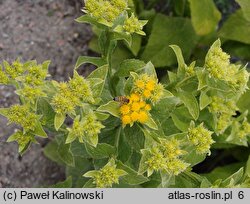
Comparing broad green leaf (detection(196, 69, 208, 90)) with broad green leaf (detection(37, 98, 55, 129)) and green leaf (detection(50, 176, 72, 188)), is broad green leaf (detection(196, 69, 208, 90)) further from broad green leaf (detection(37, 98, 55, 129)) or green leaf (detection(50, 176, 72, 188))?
green leaf (detection(50, 176, 72, 188))

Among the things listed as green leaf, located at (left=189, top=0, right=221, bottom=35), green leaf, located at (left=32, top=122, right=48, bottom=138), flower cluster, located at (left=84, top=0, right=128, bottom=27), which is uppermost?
flower cluster, located at (left=84, top=0, right=128, bottom=27)

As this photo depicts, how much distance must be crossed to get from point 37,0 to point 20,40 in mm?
332

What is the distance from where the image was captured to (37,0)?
3.19 m

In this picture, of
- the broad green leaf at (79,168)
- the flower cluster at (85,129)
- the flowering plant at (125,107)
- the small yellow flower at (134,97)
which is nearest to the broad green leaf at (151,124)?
the flowering plant at (125,107)

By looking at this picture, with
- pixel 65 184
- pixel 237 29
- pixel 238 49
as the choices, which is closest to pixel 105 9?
pixel 65 184

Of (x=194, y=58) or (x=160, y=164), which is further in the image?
(x=194, y=58)

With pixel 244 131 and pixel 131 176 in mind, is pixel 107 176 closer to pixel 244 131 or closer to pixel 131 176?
pixel 131 176

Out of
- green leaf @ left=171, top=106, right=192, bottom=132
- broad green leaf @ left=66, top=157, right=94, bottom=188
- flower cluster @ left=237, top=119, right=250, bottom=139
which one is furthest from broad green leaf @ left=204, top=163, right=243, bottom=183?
broad green leaf @ left=66, top=157, right=94, bottom=188

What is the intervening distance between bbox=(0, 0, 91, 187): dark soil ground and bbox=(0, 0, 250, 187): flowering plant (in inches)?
26.0

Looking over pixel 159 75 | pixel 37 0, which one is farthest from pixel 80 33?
pixel 159 75

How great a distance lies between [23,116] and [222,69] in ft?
2.81

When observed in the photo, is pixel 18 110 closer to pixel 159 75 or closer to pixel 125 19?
pixel 125 19

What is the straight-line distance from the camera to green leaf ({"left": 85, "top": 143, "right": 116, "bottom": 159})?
2.16 m
